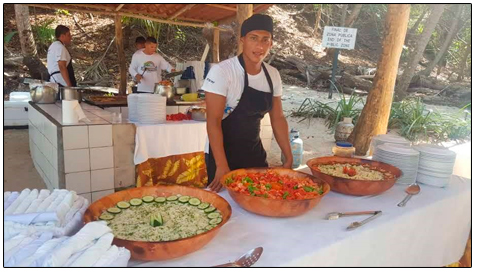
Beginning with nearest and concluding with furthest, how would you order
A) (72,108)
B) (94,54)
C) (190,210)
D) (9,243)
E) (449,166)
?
1. (9,243)
2. (190,210)
3. (449,166)
4. (72,108)
5. (94,54)

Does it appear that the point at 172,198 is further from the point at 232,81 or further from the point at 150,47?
the point at 150,47

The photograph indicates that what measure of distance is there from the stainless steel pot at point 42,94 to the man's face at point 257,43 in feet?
10.8

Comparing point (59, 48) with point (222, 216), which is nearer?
point (222, 216)

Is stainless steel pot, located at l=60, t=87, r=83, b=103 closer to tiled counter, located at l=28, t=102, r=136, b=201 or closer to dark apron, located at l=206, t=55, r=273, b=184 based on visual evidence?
tiled counter, located at l=28, t=102, r=136, b=201

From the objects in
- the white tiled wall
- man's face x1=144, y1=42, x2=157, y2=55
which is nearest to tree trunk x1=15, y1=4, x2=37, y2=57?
man's face x1=144, y1=42, x2=157, y2=55

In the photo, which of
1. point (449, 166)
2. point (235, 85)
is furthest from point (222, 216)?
point (449, 166)

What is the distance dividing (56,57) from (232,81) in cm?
385

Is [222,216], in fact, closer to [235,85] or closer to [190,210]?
[190,210]

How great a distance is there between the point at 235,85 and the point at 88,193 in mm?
1898

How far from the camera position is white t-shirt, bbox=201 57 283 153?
1969mm

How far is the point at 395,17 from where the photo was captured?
4625mm

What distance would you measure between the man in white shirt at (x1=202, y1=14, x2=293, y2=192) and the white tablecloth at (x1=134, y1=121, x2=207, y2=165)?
1117mm

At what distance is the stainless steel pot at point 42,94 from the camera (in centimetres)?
427

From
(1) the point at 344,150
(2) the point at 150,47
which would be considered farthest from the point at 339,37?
(1) the point at 344,150
